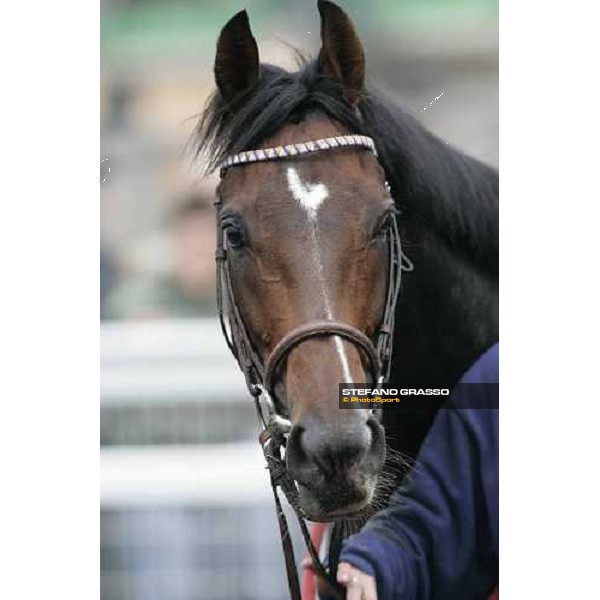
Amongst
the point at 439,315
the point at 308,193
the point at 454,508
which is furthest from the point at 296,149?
the point at 454,508

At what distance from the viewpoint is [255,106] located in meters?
1.60

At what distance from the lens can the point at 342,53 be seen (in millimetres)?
1633

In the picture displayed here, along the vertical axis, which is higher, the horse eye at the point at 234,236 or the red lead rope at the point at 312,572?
the horse eye at the point at 234,236

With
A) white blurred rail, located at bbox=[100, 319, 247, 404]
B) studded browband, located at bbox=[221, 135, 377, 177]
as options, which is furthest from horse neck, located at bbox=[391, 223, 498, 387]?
white blurred rail, located at bbox=[100, 319, 247, 404]

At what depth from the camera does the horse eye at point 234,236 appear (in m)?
1.56

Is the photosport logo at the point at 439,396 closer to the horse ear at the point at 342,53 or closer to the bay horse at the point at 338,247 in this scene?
the bay horse at the point at 338,247

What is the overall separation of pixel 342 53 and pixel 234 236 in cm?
32

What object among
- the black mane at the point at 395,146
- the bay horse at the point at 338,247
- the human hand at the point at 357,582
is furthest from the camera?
the human hand at the point at 357,582

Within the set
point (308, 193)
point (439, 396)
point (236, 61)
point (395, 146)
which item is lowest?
point (439, 396)

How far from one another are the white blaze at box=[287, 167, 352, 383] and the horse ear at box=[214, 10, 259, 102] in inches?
7.0

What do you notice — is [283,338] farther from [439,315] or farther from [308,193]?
[439,315]

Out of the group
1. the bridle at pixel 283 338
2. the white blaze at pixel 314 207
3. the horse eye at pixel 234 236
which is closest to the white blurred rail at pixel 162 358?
the bridle at pixel 283 338

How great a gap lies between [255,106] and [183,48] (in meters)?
0.25
